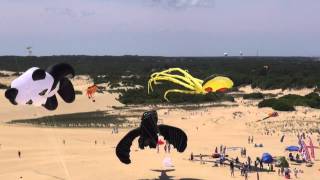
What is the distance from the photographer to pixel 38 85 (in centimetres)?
2155

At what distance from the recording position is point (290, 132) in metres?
51.7

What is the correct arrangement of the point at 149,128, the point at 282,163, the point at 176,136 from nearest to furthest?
the point at 149,128 < the point at 176,136 < the point at 282,163

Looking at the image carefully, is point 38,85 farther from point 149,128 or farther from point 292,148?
point 292,148

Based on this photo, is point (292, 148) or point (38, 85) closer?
point (38, 85)

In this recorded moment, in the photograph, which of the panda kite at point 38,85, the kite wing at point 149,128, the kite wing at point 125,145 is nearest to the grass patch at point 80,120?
the kite wing at point 125,145

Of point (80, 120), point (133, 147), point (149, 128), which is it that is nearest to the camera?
point (149, 128)

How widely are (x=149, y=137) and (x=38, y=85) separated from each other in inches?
222

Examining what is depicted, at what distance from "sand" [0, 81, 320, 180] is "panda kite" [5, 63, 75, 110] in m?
11.5

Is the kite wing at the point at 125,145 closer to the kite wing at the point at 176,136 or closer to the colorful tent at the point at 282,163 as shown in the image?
the kite wing at the point at 176,136

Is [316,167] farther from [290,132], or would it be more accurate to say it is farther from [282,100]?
[282,100]

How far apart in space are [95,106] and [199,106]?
1484 cm

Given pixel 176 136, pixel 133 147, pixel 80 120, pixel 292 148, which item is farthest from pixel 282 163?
pixel 80 120

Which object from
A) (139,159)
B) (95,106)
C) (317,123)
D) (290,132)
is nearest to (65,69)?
(139,159)

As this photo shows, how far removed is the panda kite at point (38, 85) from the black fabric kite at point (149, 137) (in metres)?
4.05
